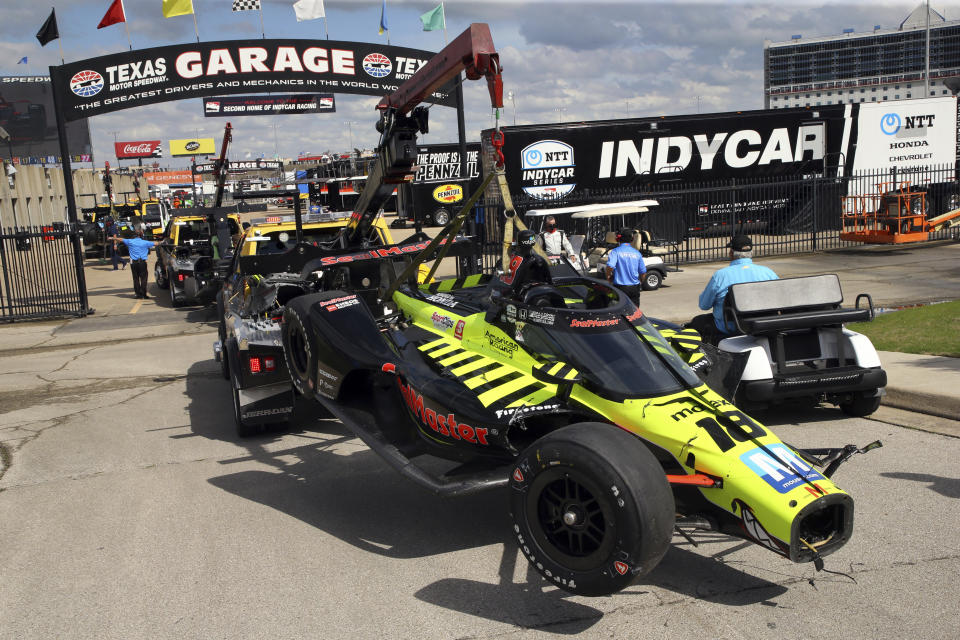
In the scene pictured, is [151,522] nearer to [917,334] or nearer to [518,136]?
[917,334]

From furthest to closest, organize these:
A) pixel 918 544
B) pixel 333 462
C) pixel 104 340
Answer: pixel 104 340 < pixel 333 462 < pixel 918 544

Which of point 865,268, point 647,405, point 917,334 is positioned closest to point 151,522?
point 647,405

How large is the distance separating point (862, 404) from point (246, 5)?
694 inches

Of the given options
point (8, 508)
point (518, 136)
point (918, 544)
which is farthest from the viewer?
point (518, 136)

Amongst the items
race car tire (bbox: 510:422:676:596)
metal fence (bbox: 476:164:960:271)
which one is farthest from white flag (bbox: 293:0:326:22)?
race car tire (bbox: 510:422:676:596)

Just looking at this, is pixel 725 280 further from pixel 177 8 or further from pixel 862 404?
pixel 177 8

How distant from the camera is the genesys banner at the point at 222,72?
56.9ft

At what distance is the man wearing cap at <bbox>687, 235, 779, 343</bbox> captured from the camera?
796 centimetres

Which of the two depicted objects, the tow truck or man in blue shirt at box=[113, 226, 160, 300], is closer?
the tow truck

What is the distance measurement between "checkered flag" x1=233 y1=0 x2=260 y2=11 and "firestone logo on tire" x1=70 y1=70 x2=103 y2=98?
398 cm

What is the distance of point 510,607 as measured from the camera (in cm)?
418

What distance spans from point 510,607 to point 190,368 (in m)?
8.52

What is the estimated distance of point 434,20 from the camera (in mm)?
19828

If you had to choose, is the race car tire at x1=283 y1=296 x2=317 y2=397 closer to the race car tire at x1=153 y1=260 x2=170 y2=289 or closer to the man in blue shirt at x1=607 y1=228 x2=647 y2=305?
the man in blue shirt at x1=607 y1=228 x2=647 y2=305
